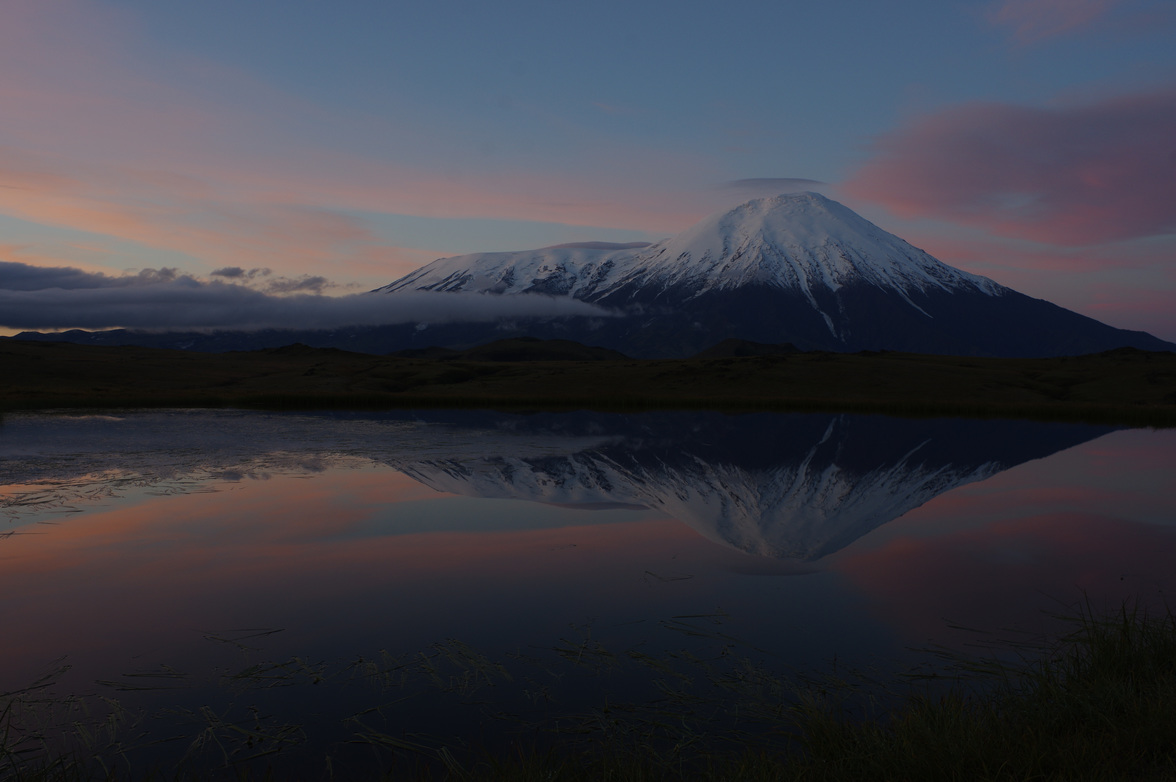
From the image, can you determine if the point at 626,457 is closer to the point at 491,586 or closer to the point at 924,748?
the point at 491,586

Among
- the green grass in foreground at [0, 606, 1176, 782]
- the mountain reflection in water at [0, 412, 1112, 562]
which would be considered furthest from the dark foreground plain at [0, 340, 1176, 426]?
the green grass in foreground at [0, 606, 1176, 782]

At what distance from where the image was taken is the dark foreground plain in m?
76.4

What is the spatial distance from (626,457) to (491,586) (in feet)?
81.0

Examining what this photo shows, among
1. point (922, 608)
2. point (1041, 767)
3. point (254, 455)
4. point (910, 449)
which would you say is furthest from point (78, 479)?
point (910, 449)

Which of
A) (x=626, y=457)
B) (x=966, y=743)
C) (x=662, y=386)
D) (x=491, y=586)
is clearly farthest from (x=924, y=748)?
(x=662, y=386)

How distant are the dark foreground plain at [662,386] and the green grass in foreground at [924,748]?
67.5 metres

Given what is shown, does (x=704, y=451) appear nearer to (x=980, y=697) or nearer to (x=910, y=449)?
(x=910, y=449)

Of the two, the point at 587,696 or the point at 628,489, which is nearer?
the point at 587,696

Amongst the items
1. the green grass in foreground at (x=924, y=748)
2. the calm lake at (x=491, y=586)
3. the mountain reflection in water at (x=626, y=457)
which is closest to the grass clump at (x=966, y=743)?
the green grass in foreground at (x=924, y=748)

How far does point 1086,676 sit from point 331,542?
17.1 m

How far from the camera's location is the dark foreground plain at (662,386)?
7644cm

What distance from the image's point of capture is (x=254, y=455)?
1503 inches

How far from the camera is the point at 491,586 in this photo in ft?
53.4

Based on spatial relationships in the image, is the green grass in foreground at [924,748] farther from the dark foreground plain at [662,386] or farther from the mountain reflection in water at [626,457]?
the dark foreground plain at [662,386]
